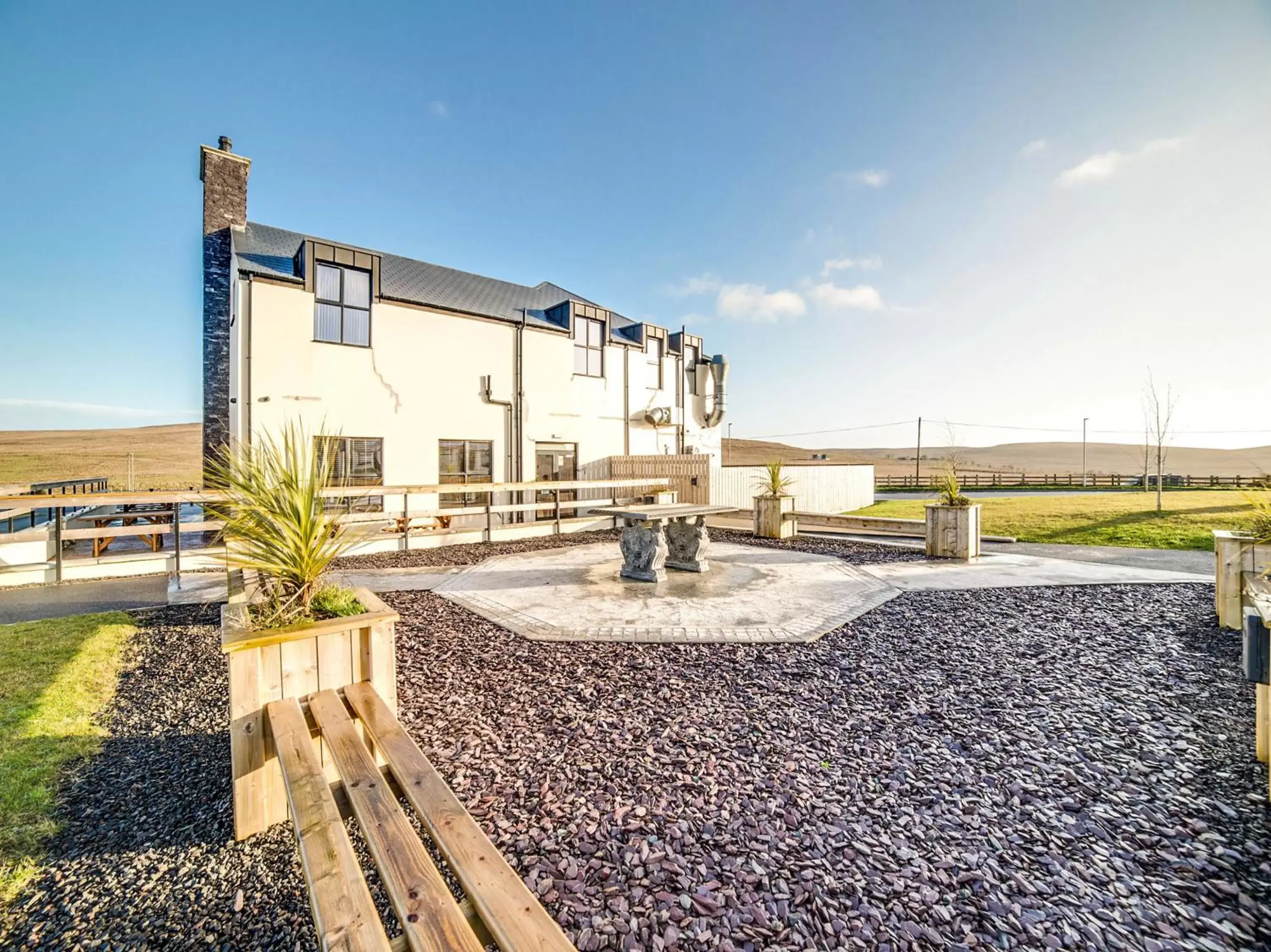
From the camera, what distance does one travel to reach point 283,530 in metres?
2.79

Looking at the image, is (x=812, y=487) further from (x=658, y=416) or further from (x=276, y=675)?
(x=276, y=675)

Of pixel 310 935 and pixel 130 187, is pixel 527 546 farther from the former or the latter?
pixel 130 187

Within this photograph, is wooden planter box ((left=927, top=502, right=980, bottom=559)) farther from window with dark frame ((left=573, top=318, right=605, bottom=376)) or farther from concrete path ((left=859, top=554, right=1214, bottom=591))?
window with dark frame ((left=573, top=318, right=605, bottom=376))

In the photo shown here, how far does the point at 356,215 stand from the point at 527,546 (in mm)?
10399

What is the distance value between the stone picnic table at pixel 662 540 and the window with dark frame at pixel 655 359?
9339mm

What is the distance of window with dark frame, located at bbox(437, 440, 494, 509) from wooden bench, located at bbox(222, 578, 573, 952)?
29.5 ft

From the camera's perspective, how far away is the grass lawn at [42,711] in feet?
7.52

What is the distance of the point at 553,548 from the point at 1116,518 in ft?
50.2

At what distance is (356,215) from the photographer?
1291 cm

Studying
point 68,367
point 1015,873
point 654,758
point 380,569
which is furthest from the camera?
point 68,367

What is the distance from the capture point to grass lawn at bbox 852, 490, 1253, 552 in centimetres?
1059

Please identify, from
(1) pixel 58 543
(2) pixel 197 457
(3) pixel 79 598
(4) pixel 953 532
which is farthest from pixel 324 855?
(2) pixel 197 457

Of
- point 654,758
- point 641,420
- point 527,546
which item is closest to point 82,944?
point 654,758

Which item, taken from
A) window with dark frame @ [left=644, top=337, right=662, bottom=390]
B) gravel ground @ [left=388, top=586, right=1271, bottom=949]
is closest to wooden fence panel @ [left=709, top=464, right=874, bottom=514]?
window with dark frame @ [left=644, top=337, right=662, bottom=390]
